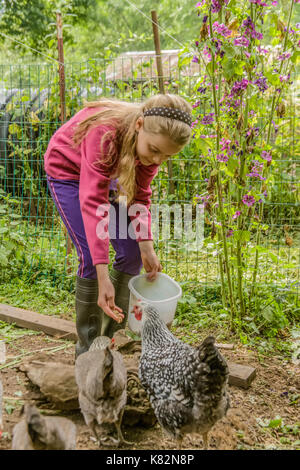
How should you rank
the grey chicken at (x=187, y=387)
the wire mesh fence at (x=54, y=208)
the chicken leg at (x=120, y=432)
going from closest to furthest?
the grey chicken at (x=187, y=387) < the chicken leg at (x=120, y=432) < the wire mesh fence at (x=54, y=208)

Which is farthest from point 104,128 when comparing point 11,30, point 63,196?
point 11,30

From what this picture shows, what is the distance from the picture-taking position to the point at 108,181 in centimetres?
227

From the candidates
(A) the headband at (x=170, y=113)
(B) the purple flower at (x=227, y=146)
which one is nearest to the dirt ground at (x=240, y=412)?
(B) the purple flower at (x=227, y=146)

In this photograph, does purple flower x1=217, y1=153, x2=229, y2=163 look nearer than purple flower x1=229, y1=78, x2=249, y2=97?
No

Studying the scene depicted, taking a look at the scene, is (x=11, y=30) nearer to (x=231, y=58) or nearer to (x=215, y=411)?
(x=231, y=58)

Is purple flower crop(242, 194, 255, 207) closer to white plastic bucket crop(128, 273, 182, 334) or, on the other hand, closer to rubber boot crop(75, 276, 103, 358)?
white plastic bucket crop(128, 273, 182, 334)

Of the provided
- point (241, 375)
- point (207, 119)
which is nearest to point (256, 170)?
point (207, 119)

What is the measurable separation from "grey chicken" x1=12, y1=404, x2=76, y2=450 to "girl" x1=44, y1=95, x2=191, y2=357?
24.0 inches

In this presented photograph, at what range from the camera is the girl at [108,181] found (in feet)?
7.18

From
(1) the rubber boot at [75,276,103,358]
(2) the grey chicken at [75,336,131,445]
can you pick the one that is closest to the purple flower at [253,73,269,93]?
(1) the rubber boot at [75,276,103,358]

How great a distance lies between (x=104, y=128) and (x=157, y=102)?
0.99 feet

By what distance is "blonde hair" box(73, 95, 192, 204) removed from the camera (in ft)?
7.12

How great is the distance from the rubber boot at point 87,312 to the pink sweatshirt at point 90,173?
0.41 metres

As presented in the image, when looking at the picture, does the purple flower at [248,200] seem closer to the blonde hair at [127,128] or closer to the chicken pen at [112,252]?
the chicken pen at [112,252]
